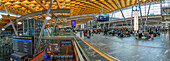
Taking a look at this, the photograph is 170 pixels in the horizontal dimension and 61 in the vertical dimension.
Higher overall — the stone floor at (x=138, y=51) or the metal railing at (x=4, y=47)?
the stone floor at (x=138, y=51)

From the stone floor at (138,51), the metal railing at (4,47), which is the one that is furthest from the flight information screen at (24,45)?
the stone floor at (138,51)

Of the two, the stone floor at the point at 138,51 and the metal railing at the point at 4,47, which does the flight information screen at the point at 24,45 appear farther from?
the stone floor at the point at 138,51

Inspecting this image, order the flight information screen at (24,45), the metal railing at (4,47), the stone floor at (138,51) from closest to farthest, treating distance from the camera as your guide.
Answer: the stone floor at (138,51), the flight information screen at (24,45), the metal railing at (4,47)

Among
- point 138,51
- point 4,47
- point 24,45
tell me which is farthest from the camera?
point 4,47

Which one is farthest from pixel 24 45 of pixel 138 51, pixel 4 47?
pixel 138 51

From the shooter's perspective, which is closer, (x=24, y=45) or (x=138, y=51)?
(x=138, y=51)

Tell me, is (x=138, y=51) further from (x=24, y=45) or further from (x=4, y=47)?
(x=4, y=47)

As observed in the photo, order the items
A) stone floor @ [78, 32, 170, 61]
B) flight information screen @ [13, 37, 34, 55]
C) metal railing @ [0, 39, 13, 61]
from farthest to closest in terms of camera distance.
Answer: metal railing @ [0, 39, 13, 61] < flight information screen @ [13, 37, 34, 55] < stone floor @ [78, 32, 170, 61]

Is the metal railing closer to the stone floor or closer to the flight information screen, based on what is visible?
the flight information screen

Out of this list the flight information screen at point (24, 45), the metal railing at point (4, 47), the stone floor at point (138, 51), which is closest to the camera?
the stone floor at point (138, 51)

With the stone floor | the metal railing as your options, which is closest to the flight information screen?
the metal railing

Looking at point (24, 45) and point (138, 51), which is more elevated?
point (138, 51)

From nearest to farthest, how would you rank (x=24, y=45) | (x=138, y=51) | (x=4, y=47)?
(x=138, y=51)
(x=24, y=45)
(x=4, y=47)

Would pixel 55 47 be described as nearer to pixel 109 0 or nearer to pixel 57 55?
pixel 57 55
